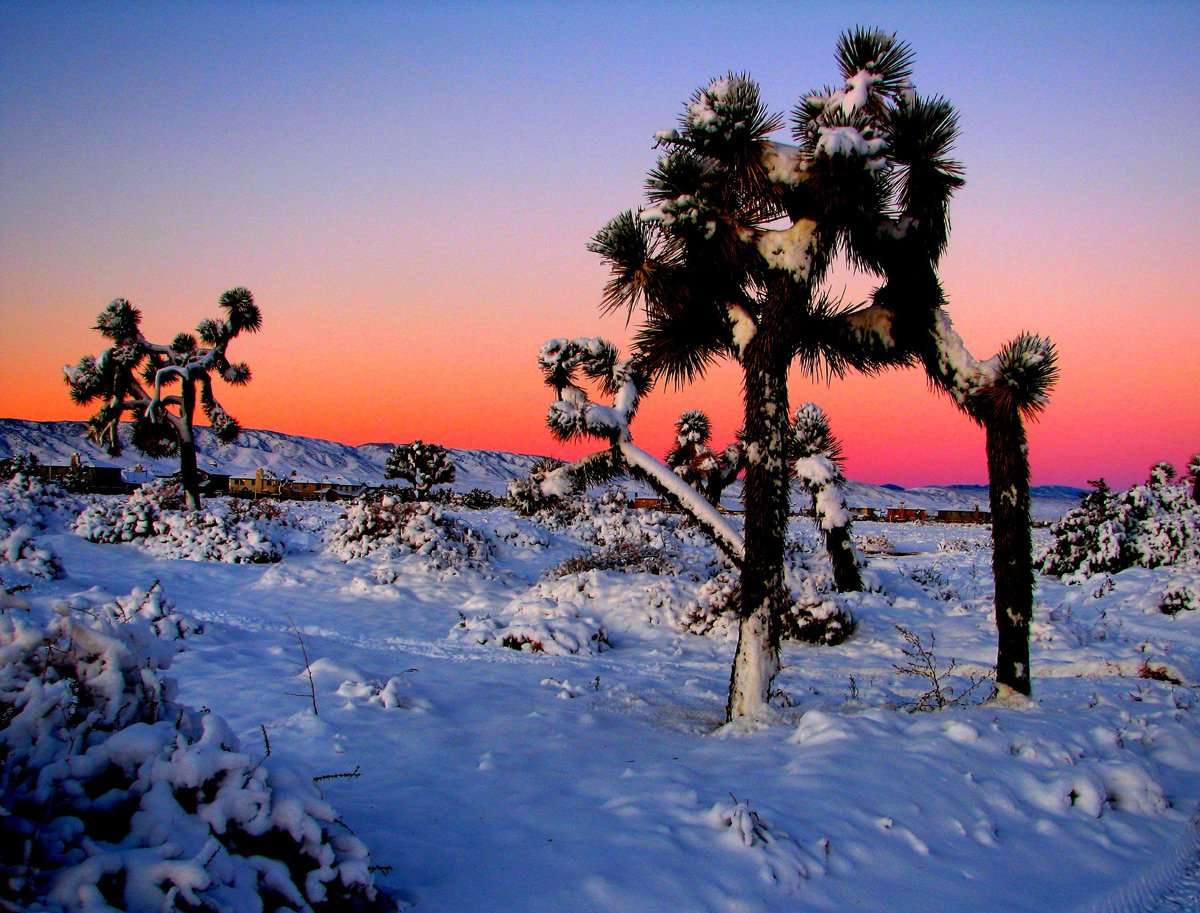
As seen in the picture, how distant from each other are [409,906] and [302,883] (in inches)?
18.6

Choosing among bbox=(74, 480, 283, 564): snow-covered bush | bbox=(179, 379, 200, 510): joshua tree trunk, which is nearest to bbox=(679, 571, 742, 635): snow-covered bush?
bbox=(74, 480, 283, 564): snow-covered bush

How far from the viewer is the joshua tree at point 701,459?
1661cm

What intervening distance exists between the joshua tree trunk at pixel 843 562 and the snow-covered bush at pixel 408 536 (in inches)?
304

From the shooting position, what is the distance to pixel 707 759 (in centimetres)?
519

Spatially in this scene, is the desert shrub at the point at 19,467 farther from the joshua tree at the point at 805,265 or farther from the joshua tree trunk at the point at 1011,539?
the joshua tree trunk at the point at 1011,539

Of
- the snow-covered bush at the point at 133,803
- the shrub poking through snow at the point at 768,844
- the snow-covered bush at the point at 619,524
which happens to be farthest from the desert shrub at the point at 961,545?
the snow-covered bush at the point at 133,803

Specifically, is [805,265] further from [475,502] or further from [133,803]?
[475,502]

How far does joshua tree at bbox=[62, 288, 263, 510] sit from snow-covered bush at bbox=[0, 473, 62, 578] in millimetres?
2438

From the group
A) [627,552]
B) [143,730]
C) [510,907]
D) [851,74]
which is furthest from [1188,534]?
[143,730]

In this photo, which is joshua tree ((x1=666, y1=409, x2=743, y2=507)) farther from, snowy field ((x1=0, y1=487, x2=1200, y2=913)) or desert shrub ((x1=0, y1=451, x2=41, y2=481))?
desert shrub ((x1=0, y1=451, x2=41, y2=481))

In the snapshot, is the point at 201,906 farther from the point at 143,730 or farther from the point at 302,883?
the point at 143,730

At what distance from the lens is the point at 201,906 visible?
2.14m

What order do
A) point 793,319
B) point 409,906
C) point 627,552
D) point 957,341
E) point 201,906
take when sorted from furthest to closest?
point 627,552 → point 957,341 → point 793,319 → point 409,906 → point 201,906

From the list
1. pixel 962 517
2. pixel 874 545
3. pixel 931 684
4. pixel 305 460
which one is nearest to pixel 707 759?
pixel 931 684
